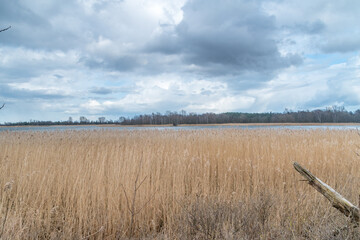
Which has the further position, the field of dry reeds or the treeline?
the treeline

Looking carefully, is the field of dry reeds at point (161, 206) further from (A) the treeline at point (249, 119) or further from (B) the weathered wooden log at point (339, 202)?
(A) the treeline at point (249, 119)

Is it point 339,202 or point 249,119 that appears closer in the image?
point 339,202

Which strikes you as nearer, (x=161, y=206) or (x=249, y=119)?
(x=161, y=206)

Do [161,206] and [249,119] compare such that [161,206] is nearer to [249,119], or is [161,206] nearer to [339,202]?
[339,202]

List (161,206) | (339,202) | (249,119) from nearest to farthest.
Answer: (339,202)
(161,206)
(249,119)

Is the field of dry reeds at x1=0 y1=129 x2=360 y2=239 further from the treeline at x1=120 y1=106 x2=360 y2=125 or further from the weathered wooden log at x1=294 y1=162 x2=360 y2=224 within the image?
the treeline at x1=120 y1=106 x2=360 y2=125

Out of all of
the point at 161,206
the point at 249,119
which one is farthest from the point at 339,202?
the point at 249,119

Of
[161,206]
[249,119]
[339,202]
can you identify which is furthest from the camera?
[249,119]

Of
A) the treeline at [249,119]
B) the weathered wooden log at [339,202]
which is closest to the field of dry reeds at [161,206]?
the weathered wooden log at [339,202]

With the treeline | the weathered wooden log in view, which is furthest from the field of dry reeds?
the treeline

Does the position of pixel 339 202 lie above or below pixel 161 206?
above

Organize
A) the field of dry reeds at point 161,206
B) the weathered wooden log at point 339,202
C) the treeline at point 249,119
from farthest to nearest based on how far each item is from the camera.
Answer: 1. the treeline at point 249,119
2. the field of dry reeds at point 161,206
3. the weathered wooden log at point 339,202

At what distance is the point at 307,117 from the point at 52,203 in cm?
8233

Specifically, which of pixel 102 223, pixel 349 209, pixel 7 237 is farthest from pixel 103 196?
pixel 349 209
